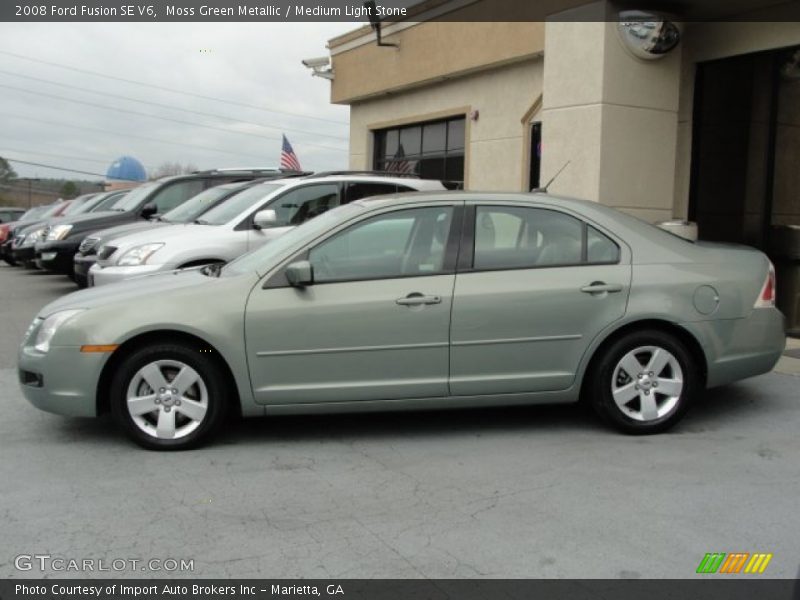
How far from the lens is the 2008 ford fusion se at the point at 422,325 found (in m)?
4.94

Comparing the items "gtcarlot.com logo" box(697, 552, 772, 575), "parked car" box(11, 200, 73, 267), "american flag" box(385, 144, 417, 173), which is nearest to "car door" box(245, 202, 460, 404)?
"gtcarlot.com logo" box(697, 552, 772, 575)

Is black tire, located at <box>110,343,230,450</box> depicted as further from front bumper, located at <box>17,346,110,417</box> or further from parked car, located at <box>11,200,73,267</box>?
parked car, located at <box>11,200,73,267</box>

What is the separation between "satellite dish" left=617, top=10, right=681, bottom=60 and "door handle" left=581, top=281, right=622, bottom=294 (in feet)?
16.3

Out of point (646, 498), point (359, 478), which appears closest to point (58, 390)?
point (359, 478)

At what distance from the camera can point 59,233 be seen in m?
13.0

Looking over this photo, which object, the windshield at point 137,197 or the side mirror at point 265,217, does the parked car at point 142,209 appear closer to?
the windshield at point 137,197

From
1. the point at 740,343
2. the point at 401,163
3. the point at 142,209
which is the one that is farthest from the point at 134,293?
the point at 401,163

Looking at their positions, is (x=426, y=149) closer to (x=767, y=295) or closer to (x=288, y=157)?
(x=288, y=157)

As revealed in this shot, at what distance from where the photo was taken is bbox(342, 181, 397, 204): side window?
9.45 metres

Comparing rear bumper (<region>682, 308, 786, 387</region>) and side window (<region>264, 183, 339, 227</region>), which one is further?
side window (<region>264, 183, 339, 227</region>)

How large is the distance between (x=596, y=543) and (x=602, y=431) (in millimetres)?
1836

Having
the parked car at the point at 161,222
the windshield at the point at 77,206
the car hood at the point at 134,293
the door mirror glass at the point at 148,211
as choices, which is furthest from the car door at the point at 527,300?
the windshield at the point at 77,206

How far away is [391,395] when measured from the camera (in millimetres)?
5098

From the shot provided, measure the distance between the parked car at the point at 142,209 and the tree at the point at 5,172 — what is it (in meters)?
42.8
